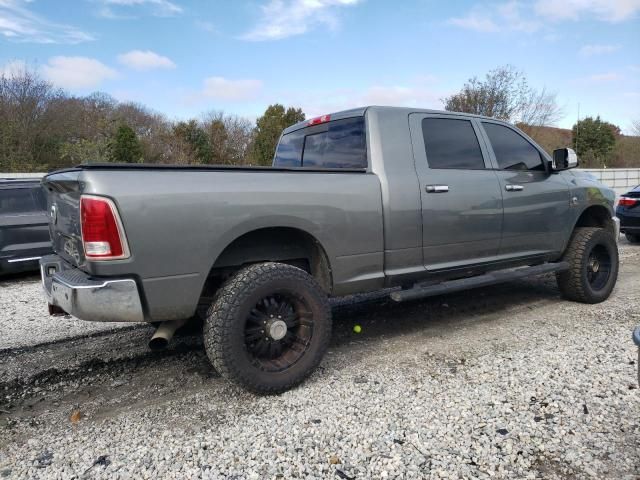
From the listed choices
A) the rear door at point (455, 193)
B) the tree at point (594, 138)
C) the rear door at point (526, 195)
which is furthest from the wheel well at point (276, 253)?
the tree at point (594, 138)

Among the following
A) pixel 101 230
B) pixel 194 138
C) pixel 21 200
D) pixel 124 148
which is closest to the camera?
pixel 101 230

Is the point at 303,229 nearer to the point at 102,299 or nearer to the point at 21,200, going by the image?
the point at 102,299

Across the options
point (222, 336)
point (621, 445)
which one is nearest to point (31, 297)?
point (222, 336)

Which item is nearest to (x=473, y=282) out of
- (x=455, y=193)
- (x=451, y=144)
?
(x=455, y=193)

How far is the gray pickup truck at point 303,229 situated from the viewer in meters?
2.61

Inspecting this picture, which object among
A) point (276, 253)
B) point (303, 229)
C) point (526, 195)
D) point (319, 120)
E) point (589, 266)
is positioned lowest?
point (589, 266)

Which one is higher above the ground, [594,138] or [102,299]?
[594,138]

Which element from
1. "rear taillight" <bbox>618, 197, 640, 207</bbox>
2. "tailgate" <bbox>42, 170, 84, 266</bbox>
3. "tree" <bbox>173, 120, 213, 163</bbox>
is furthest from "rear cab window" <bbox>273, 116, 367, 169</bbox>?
"tree" <bbox>173, 120, 213, 163</bbox>

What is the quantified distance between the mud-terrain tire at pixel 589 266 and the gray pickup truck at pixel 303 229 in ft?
0.28

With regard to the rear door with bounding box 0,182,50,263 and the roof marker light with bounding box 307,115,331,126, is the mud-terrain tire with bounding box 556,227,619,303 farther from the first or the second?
the rear door with bounding box 0,182,50,263

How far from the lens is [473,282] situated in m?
3.94

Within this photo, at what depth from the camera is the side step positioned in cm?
359

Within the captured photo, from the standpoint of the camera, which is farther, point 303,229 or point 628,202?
point 628,202

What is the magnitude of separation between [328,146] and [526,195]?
192 centimetres
